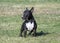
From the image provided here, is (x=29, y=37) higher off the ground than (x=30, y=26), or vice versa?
(x=30, y=26)

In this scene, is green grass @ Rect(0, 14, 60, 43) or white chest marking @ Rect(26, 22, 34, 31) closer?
green grass @ Rect(0, 14, 60, 43)

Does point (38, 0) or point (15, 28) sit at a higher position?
point (15, 28)

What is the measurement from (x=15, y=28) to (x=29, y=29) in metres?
3.45

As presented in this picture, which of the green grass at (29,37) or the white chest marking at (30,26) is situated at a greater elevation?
the white chest marking at (30,26)

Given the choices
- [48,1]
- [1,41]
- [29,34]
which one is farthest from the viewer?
[48,1]

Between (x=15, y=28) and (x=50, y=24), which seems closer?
(x=15, y=28)

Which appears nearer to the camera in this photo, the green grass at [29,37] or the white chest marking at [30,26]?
the green grass at [29,37]

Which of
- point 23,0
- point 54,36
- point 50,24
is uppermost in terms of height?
point 54,36

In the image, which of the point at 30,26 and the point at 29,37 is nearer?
the point at 30,26

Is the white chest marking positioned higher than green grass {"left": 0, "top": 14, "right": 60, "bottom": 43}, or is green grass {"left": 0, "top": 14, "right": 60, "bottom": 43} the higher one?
the white chest marking

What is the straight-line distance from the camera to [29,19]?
14.4 metres

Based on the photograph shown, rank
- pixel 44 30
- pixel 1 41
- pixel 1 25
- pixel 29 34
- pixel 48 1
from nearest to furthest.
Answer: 1. pixel 1 41
2. pixel 29 34
3. pixel 44 30
4. pixel 1 25
5. pixel 48 1

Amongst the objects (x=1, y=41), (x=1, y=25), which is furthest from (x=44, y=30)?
(x=1, y=41)

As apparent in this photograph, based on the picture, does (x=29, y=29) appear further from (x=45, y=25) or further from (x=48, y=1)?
(x=48, y=1)
